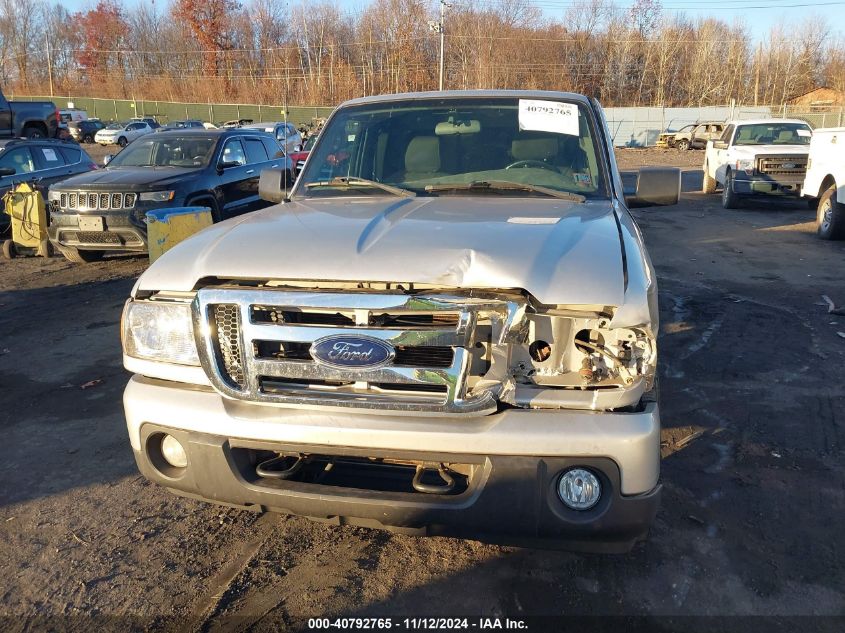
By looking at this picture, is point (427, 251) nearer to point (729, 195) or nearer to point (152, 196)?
point (152, 196)

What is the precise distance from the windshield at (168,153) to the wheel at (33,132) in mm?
9745

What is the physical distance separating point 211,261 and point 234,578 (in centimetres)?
131

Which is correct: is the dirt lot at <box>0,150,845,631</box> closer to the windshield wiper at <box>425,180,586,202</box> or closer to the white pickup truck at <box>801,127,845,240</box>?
the windshield wiper at <box>425,180,586,202</box>

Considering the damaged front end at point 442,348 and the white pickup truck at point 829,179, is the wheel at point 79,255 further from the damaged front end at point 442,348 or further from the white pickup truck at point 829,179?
the white pickup truck at point 829,179

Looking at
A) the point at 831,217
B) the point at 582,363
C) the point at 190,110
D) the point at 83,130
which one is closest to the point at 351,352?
the point at 582,363

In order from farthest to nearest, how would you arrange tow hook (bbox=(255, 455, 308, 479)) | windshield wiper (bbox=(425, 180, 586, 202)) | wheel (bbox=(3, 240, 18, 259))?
wheel (bbox=(3, 240, 18, 259))
windshield wiper (bbox=(425, 180, 586, 202))
tow hook (bbox=(255, 455, 308, 479))

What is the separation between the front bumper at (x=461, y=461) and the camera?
2143 millimetres

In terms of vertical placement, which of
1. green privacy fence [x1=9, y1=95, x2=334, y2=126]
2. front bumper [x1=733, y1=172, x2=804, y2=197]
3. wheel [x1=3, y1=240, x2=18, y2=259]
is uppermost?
green privacy fence [x1=9, y1=95, x2=334, y2=126]

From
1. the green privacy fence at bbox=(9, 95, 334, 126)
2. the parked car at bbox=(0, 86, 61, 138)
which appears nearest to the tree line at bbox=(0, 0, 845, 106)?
the green privacy fence at bbox=(9, 95, 334, 126)

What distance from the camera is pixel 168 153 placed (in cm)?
945

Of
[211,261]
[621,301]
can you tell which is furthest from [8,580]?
[621,301]

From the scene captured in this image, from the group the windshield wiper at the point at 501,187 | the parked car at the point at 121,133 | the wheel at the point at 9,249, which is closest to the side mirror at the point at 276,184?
the windshield wiper at the point at 501,187

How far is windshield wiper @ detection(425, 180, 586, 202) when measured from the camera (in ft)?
10.9

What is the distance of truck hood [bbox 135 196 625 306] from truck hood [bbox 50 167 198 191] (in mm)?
6085
